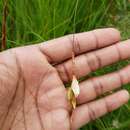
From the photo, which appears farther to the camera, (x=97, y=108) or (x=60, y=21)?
(x=60, y=21)

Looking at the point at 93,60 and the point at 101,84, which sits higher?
the point at 93,60

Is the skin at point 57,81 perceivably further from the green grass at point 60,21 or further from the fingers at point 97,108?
the green grass at point 60,21

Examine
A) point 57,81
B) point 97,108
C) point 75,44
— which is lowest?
point 97,108

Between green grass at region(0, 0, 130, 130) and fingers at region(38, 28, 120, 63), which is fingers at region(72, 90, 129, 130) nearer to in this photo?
green grass at region(0, 0, 130, 130)

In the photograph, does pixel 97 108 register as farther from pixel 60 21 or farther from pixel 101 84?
pixel 60 21

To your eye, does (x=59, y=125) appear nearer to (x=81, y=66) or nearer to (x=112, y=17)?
(x=81, y=66)

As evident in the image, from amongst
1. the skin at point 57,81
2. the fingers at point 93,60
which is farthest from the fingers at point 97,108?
the fingers at point 93,60

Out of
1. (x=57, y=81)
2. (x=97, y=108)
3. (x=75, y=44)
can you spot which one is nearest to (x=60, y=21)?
(x=75, y=44)
